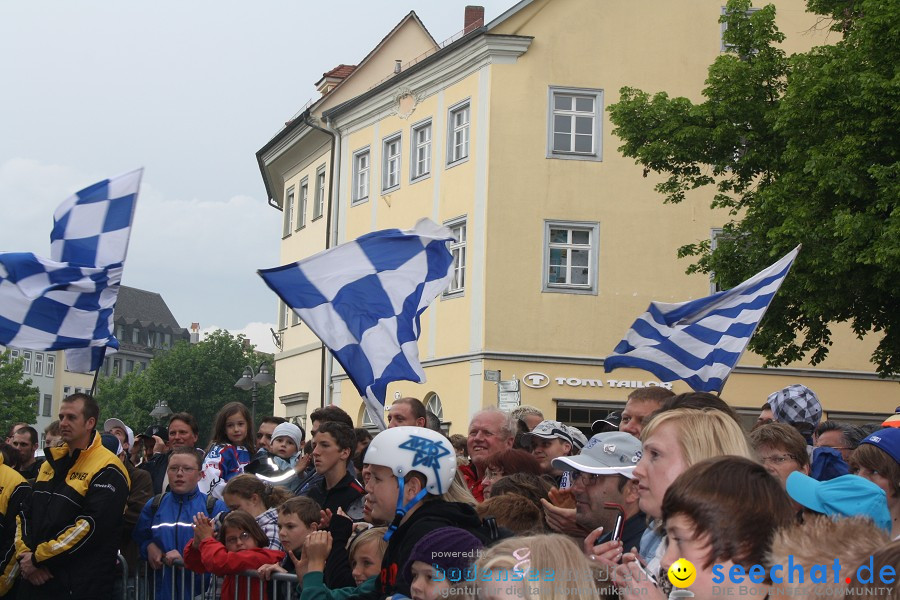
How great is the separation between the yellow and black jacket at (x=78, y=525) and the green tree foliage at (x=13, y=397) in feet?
218

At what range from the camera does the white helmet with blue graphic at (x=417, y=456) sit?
17.7 feet

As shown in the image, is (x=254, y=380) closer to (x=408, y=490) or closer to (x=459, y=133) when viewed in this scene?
(x=459, y=133)

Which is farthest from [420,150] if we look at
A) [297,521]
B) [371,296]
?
[297,521]

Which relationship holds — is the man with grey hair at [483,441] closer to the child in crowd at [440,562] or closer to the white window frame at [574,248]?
the child in crowd at [440,562]

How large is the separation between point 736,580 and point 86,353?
8.07 meters

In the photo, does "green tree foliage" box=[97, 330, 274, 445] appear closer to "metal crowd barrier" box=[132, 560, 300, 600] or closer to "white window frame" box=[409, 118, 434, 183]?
"white window frame" box=[409, 118, 434, 183]

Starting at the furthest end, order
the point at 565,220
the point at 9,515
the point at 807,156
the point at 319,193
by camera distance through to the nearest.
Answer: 1. the point at 319,193
2. the point at 565,220
3. the point at 807,156
4. the point at 9,515

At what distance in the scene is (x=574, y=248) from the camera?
93.3ft

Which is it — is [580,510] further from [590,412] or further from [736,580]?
[590,412]

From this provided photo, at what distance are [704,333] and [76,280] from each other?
5.50m

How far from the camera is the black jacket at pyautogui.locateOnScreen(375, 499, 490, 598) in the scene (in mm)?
5160

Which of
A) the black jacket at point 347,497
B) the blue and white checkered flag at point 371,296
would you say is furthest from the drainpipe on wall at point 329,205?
the black jacket at point 347,497

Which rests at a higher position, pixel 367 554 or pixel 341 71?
pixel 341 71

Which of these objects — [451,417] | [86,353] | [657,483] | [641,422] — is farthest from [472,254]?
[657,483]
